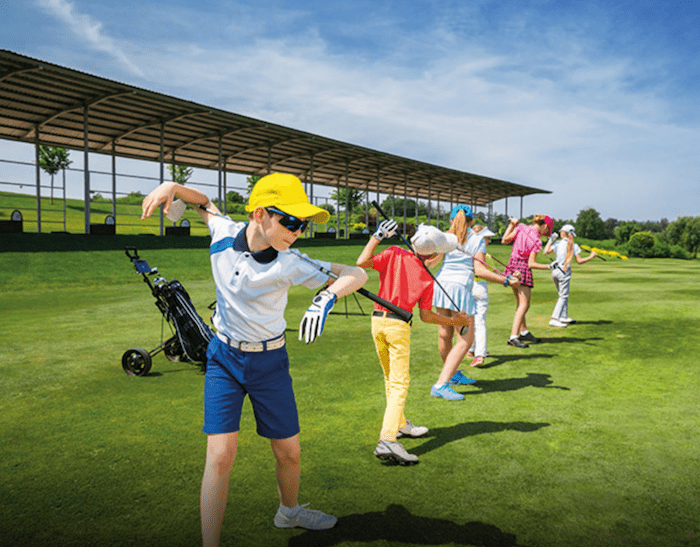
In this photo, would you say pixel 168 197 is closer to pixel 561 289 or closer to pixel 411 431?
pixel 411 431

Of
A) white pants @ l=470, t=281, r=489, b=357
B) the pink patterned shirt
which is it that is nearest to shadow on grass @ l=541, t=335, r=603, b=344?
the pink patterned shirt

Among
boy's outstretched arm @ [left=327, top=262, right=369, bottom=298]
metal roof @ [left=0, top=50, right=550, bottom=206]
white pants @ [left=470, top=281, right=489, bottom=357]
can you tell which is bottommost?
white pants @ [left=470, top=281, right=489, bottom=357]

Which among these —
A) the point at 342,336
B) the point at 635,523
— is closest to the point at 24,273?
the point at 342,336

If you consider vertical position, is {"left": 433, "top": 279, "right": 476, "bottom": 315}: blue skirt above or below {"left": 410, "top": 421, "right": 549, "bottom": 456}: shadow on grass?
above

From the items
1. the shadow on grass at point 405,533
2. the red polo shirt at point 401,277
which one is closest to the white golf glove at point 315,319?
the shadow on grass at point 405,533

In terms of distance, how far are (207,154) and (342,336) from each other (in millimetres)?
27589

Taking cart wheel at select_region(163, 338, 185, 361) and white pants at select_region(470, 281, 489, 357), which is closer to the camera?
cart wheel at select_region(163, 338, 185, 361)

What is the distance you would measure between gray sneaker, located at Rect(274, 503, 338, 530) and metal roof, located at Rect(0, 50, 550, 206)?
20036 mm

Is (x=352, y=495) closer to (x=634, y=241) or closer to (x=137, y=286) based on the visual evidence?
(x=137, y=286)

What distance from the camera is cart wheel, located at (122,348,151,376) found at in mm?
6465

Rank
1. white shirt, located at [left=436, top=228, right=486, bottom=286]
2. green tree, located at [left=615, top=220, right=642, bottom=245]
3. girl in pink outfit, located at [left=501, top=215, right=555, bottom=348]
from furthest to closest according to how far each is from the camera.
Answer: green tree, located at [left=615, top=220, right=642, bottom=245] → girl in pink outfit, located at [left=501, top=215, right=555, bottom=348] → white shirt, located at [left=436, top=228, right=486, bottom=286]

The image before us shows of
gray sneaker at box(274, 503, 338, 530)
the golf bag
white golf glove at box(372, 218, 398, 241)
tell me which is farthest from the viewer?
the golf bag

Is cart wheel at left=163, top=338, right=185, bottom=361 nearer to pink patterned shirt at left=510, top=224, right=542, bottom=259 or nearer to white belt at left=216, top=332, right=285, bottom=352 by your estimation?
white belt at left=216, top=332, right=285, bottom=352

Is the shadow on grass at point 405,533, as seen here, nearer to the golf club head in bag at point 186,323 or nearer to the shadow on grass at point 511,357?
the golf club head in bag at point 186,323
